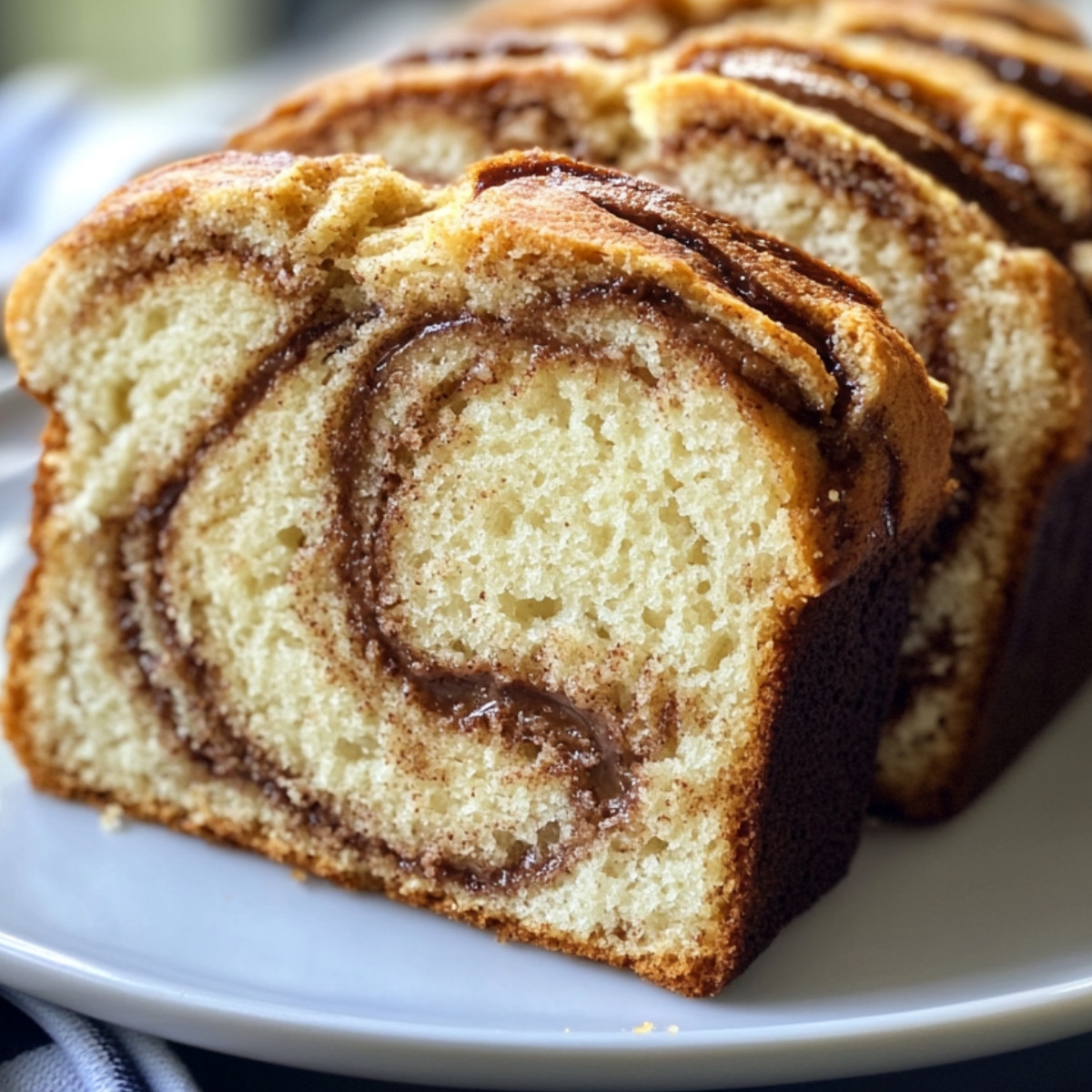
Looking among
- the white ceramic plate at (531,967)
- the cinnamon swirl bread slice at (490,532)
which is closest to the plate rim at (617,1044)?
the white ceramic plate at (531,967)

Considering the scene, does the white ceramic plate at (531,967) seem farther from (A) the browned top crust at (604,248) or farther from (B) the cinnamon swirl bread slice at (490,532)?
(A) the browned top crust at (604,248)

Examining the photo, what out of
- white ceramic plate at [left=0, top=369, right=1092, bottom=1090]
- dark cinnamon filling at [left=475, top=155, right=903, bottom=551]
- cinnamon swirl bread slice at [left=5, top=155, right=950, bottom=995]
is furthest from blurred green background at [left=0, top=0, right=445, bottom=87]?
dark cinnamon filling at [left=475, top=155, right=903, bottom=551]

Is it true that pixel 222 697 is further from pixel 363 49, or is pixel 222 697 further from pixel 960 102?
pixel 363 49

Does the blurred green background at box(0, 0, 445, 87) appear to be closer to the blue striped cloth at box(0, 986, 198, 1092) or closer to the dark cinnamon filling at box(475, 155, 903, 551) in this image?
the dark cinnamon filling at box(475, 155, 903, 551)

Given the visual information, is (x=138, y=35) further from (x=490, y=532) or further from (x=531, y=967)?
(x=531, y=967)

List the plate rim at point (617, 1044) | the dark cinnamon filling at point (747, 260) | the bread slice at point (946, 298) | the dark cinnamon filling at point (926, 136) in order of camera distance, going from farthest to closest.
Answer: the dark cinnamon filling at point (926, 136)
the bread slice at point (946, 298)
the dark cinnamon filling at point (747, 260)
the plate rim at point (617, 1044)

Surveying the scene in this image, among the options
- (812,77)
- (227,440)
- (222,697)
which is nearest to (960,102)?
(812,77)

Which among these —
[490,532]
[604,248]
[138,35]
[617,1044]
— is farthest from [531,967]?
Answer: [138,35]
